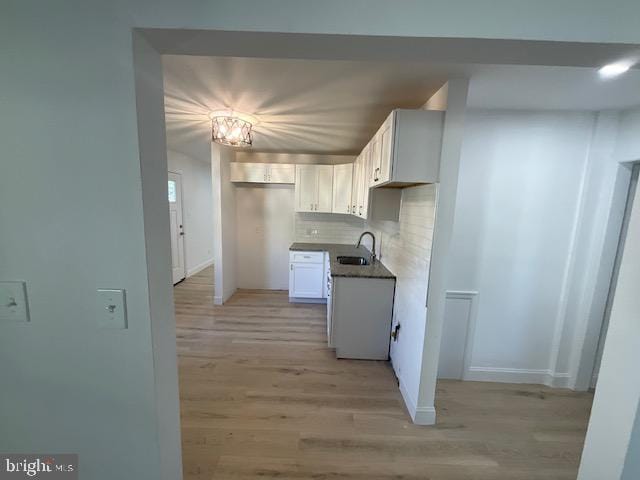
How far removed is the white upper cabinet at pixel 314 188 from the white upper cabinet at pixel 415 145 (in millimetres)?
2167

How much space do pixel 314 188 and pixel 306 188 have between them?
129 millimetres

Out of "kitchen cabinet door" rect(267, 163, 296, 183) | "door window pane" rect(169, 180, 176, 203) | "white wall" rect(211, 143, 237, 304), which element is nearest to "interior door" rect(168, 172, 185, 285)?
"door window pane" rect(169, 180, 176, 203)

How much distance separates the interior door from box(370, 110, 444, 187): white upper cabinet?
4.26m

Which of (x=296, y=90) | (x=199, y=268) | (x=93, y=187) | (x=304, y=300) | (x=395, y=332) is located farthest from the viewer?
(x=199, y=268)

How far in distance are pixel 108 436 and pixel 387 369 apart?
2.20 m

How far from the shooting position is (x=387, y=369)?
7.86ft

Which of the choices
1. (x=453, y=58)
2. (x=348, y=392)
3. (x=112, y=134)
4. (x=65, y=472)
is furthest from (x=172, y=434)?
(x=453, y=58)

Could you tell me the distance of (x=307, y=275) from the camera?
153 inches

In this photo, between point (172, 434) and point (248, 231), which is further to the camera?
point (248, 231)

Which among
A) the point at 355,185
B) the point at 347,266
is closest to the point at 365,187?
the point at 355,185

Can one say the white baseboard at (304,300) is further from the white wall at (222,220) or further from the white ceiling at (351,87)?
the white ceiling at (351,87)

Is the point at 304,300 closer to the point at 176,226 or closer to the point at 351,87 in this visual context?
the point at 176,226

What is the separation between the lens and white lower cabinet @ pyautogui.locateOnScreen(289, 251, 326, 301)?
3836 mm

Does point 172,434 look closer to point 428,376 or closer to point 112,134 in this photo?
point 112,134
